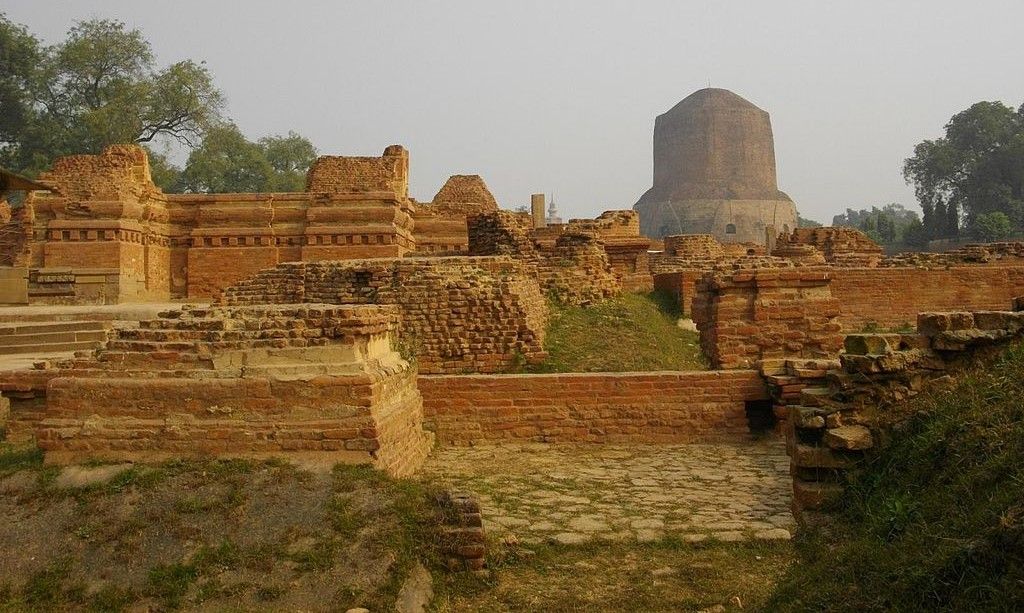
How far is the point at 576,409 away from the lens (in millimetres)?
6727

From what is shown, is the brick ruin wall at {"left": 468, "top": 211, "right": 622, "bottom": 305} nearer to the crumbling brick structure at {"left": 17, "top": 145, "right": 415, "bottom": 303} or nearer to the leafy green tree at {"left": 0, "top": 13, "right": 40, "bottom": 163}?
the crumbling brick structure at {"left": 17, "top": 145, "right": 415, "bottom": 303}

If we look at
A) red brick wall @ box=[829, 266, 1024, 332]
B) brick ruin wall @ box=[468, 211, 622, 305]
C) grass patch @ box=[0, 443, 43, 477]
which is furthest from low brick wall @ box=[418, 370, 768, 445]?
red brick wall @ box=[829, 266, 1024, 332]

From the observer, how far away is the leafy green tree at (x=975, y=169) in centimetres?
4288

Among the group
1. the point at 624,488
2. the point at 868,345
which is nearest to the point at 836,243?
the point at 624,488

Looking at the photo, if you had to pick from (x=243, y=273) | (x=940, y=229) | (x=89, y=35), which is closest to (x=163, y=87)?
(x=89, y=35)

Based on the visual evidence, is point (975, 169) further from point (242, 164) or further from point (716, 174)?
point (242, 164)

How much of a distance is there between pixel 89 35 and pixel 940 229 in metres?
42.5

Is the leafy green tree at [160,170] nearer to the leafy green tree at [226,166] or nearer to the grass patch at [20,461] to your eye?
the leafy green tree at [226,166]

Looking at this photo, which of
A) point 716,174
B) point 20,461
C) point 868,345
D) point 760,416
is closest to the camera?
point 868,345

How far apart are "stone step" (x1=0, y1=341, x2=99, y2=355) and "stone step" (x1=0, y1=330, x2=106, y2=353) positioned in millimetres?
37

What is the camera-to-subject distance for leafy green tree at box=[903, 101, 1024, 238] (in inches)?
1688

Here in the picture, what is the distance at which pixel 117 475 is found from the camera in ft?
14.0

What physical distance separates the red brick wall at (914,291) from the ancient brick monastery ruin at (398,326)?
0.04 metres

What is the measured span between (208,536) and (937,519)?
3187 mm
